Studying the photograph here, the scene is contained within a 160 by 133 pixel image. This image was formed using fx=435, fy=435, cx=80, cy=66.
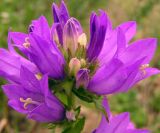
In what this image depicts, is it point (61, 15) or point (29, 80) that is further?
point (61, 15)

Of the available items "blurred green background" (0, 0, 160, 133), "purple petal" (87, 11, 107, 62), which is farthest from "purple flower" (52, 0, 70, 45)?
"blurred green background" (0, 0, 160, 133)

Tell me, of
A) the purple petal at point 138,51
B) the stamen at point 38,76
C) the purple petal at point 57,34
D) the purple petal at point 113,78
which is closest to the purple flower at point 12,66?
the stamen at point 38,76

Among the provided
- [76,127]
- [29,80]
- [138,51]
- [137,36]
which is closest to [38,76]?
[29,80]

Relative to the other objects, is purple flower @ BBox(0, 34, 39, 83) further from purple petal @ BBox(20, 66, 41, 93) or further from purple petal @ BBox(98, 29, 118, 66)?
purple petal @ BBox(98, 29, 118, 66)

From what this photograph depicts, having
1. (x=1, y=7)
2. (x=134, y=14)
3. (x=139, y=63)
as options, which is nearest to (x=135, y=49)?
(x=139, y=63)

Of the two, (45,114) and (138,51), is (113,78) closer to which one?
(138,51)

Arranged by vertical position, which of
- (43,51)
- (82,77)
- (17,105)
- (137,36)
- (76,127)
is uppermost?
(43,51)

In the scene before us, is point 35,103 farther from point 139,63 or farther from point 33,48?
point 139,63
